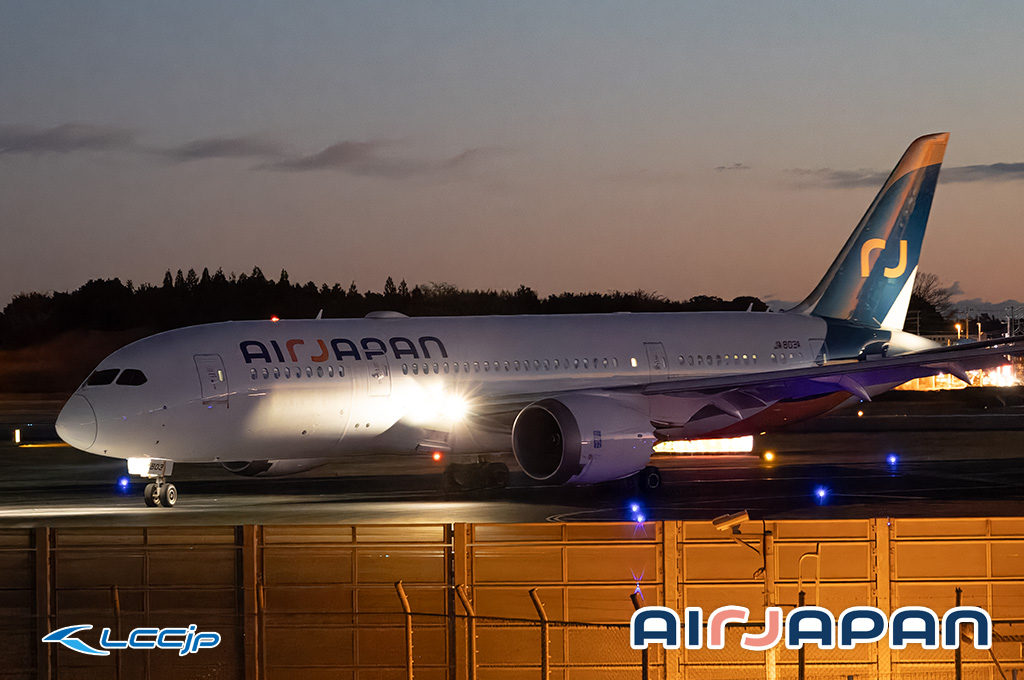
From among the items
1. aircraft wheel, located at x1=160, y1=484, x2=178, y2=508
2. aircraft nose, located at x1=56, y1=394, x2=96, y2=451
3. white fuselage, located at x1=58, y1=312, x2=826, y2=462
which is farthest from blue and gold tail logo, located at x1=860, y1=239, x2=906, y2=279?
aircraft nose, located at x1=56, y1=394, x2=96, y2=451

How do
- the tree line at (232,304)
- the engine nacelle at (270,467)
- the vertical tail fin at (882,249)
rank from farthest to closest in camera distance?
1. the tree line at (232,304)
2. the vertical tail fin at (882,249)
3. the engine nacelle at (270,467)

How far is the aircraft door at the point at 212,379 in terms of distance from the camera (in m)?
27.8

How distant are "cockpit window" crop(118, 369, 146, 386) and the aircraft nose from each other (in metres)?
0.84

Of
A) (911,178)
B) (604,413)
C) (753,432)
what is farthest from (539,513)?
(911,178)

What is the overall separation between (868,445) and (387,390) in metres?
19.0

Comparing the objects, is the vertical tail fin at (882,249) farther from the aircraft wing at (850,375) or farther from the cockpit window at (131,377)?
the cockpit window at (131,377)

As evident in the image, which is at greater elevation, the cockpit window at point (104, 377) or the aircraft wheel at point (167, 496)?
the cockpit window at point (104, 377)

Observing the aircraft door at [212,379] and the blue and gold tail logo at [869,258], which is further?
the blue and gold tail logo at [869,258]

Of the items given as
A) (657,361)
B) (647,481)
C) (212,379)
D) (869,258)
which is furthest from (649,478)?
(869,258)

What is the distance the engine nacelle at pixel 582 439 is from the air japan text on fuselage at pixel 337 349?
331cm

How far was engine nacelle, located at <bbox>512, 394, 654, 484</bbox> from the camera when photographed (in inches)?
1109

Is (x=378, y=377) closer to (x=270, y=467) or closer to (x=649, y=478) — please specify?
(x=270, y=467)

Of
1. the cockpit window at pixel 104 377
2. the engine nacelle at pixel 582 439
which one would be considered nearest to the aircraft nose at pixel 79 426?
the cockpit window at pixel 104 377

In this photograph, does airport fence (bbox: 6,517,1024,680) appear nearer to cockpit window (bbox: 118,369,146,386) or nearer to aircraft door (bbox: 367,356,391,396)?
cockpit window (bbox: 118,369,146,386)
